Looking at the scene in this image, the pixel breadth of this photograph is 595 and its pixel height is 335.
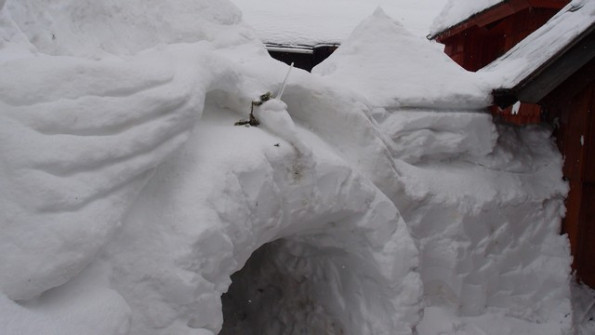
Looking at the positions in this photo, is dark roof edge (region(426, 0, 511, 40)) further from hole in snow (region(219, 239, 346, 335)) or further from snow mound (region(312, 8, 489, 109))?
hole in snow (region(219, 239, 346, 335))

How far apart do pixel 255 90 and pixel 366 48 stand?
1617 mm

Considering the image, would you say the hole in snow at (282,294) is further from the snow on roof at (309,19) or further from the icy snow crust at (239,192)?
the snow on roof at (309,19)

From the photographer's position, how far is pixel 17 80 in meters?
1.63

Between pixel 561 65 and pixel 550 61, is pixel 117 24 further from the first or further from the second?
pixel 561 65

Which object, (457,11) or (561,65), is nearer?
(561,65)

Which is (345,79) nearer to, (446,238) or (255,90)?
(255,90)

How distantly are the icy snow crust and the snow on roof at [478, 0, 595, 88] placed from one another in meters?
0.32

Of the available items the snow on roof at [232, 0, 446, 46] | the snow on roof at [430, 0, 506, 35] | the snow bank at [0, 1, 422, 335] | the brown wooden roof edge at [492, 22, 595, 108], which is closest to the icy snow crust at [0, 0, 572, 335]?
the snow bank at [0, 1, 422, 335]

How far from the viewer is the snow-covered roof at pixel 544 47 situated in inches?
134

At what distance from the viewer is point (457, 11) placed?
27.9ft

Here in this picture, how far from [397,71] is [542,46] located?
1331mm

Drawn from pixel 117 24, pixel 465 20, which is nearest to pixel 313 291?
pixel 117 24

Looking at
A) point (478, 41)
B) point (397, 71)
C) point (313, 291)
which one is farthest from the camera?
point (478, 41)

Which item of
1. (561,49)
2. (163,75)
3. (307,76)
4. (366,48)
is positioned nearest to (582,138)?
(561,49)
